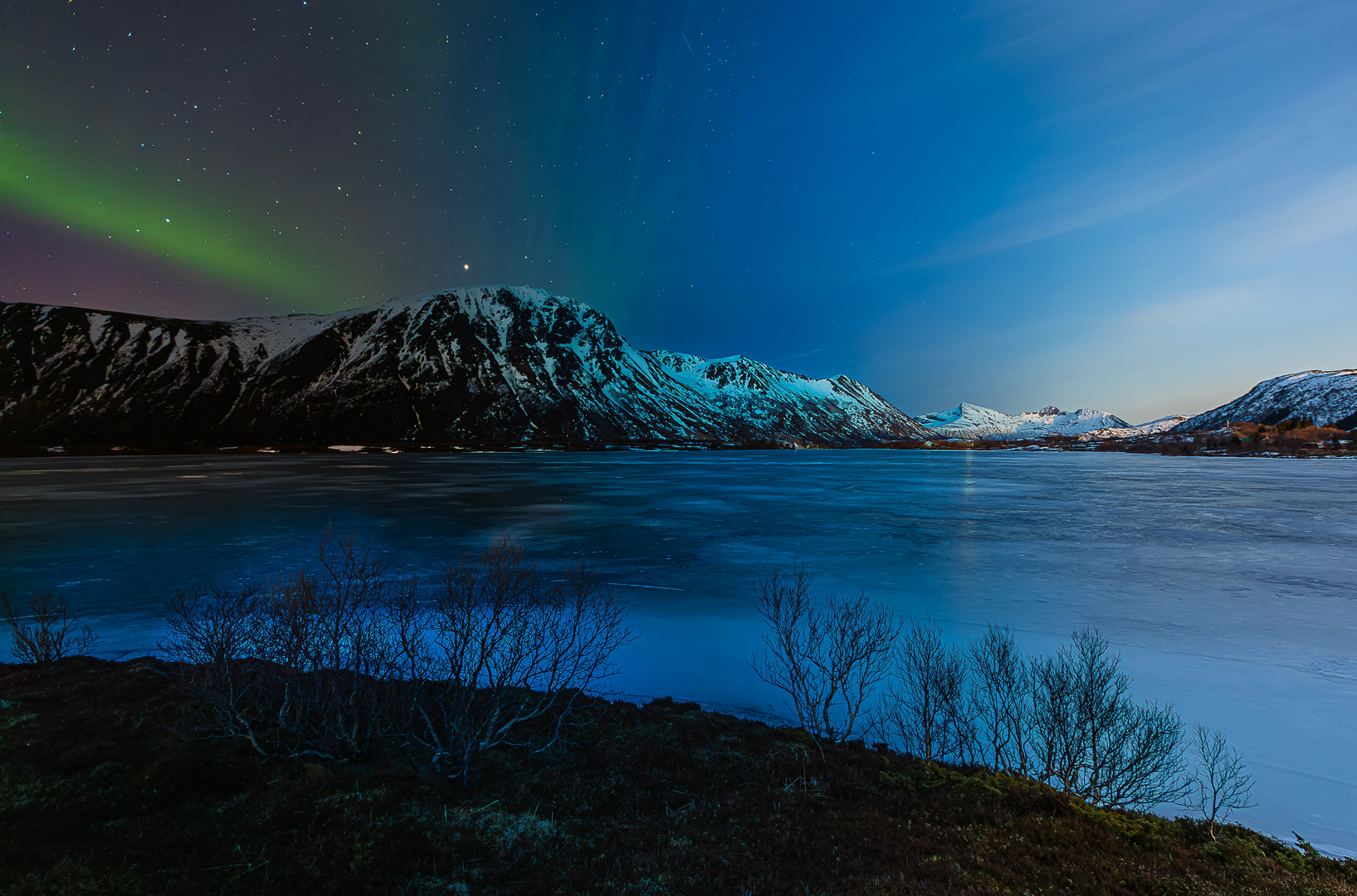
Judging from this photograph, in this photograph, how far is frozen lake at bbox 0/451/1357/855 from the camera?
42.8 feet

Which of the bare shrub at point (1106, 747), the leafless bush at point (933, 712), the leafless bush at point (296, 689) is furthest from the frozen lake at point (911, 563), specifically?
the leafless bush at point (296, 689)

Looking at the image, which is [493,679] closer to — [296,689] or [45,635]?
[296,689]

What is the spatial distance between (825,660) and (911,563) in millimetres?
12989

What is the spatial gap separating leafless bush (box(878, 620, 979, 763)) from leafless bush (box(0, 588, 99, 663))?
20256mm

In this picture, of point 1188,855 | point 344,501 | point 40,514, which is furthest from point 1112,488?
point 40,514

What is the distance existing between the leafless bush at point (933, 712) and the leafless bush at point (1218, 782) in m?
3.48

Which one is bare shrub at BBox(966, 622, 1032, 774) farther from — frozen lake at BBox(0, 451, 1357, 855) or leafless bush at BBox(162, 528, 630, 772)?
leafless bush at BBox(162, 528, 630, 772)

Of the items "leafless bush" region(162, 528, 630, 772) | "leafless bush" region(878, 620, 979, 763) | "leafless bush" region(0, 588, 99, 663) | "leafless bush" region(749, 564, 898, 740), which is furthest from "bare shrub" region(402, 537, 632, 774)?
"leafless bush" region(0, 588, 99, 663)

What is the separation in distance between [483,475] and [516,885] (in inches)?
3336

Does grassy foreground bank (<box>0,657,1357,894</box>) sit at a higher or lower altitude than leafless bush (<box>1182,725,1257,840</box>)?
higher

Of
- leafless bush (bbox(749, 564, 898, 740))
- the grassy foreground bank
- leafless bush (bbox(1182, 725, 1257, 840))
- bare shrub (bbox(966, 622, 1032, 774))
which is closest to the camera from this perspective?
the grassy foreground bank

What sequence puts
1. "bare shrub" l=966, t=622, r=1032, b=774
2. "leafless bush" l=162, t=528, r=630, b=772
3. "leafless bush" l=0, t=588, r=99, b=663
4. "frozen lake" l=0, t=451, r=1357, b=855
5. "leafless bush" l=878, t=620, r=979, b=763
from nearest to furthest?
"leafless bush" l=162, t=528, r=630, b=772 → "bare shrub" l=966, t=622, r=1032, b=774 → "leafless bush" l=878, t=620, r=979, b=763 → "frozen lake" l=0, t=451, r=1357, b=855 → "leafless bush" l=0, t=588, r=99, b=663

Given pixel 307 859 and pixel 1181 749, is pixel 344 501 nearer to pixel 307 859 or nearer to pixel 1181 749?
pixel 307 859

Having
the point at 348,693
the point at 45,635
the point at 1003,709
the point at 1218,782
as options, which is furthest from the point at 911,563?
the point at 45,635
